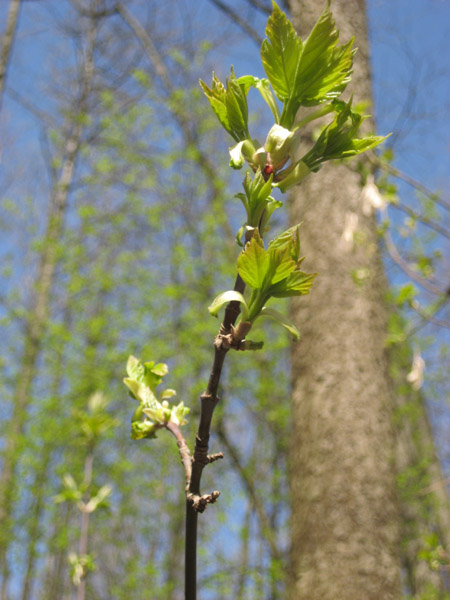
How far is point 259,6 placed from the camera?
241cm

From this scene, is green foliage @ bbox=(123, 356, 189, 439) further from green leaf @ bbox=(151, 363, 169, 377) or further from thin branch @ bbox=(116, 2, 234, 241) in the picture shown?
thin branch @ bbox=(116, 2, 234, 241)

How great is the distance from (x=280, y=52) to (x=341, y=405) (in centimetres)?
102

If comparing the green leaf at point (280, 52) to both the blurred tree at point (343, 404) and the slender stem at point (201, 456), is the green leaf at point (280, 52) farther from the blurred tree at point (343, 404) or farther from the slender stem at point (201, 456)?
the blurred tree at point (343, 404)

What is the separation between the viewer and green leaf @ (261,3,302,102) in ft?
1.11

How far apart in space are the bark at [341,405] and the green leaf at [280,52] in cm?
97

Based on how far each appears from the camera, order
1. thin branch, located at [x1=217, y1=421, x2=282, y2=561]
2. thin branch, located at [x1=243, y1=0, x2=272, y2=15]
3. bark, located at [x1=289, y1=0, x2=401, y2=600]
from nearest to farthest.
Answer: bark, located at [x1=289, y1=0, x2=401, y2=600]
thin branch, located at [x1=243, y1=0, x2=272, y2=15]
thin branch, located at [x1=217, y1=421, x2=282, y2=561]

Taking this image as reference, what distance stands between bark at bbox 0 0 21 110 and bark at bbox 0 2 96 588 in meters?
1.51

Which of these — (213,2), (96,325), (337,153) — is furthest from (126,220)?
(337,153)

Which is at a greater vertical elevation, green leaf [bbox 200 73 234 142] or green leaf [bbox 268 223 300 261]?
green leaf [bbox 200 73 234 142]

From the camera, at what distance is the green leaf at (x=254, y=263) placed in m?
0.31

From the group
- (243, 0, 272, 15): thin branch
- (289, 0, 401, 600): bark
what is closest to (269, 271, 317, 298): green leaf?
(289, 0, 401, 600): bark

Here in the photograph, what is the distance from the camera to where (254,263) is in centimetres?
32

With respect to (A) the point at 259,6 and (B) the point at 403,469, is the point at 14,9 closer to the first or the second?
(A) the point at 259,6

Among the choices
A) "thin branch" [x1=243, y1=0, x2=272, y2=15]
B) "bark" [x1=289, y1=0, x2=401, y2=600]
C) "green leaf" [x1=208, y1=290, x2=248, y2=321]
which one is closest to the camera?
"green leaf" [x1=208, y1=290, x2=248, y2=321]
